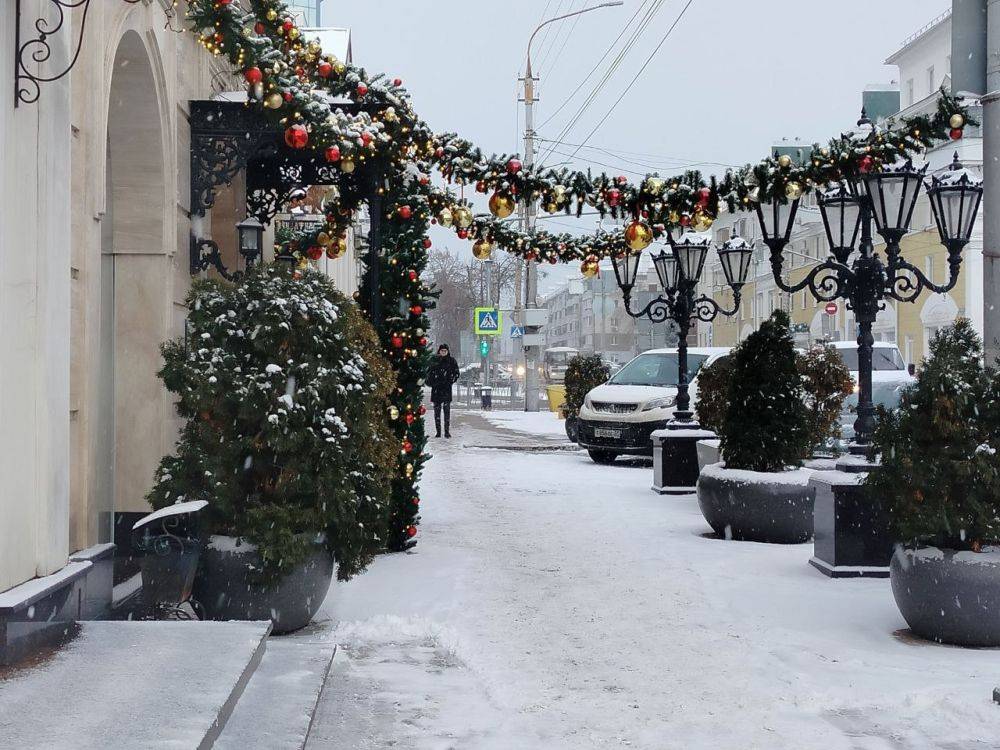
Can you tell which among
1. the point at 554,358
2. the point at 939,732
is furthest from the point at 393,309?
the point at 554,358

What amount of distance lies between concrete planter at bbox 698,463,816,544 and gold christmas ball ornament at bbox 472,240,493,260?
281 centimetres

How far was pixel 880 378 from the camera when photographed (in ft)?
59.8

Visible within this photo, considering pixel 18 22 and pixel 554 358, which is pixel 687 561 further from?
pixel 554 358

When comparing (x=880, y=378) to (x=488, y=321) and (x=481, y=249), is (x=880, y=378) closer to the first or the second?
(x=481, y=249)

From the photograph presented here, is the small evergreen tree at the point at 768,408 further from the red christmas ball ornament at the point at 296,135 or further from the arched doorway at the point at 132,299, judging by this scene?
the arched doorway at the point at 132,299

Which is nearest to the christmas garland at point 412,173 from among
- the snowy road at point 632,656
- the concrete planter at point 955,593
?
the snowy road at point 632,656

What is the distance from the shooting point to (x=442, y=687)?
554cm

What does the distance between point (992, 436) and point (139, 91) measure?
19.3 feet

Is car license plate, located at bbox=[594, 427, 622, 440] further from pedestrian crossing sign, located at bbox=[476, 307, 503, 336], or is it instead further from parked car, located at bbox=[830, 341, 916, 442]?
pedestrian crossing sign, located at bbox=[476, 307, 503, 336]

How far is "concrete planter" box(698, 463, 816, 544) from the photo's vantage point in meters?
9.98

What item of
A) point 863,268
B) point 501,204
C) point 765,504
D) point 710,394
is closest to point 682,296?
point 710,394

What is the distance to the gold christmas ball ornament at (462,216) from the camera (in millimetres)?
9695

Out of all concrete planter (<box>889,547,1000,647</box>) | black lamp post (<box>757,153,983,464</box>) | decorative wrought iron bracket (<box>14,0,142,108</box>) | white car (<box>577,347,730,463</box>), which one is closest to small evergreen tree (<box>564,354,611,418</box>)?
white car (<box>577,347,730,463</box>)

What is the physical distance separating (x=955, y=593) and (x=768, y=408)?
3.82m
